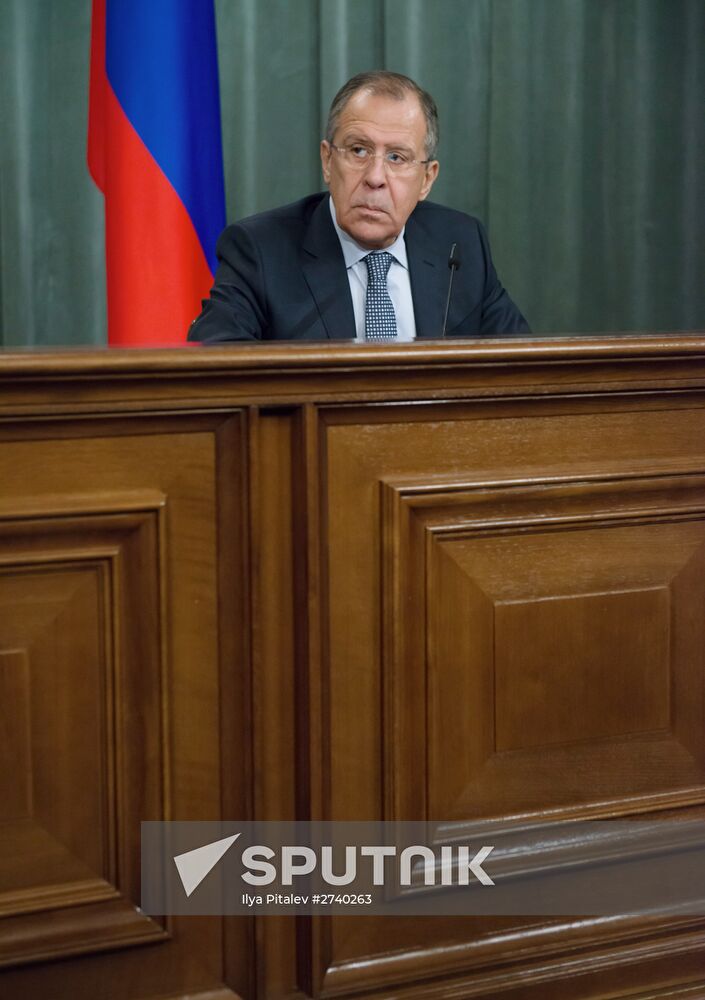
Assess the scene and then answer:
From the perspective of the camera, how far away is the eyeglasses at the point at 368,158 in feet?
8.35

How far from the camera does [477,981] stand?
1357 millimetres

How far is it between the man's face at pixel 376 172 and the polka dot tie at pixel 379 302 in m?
0.03

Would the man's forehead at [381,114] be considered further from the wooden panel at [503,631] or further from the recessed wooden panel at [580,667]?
the recessed wooden panel at [580,667]

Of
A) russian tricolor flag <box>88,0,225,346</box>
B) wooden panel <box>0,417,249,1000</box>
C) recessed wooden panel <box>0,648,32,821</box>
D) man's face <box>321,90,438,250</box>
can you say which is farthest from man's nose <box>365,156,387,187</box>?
recessed wooden panel <box>0,648,32,821</box>

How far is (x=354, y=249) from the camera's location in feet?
8.28

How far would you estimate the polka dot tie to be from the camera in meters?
2.46

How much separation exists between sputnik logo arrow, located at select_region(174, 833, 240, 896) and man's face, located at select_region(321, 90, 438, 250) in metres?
1.55

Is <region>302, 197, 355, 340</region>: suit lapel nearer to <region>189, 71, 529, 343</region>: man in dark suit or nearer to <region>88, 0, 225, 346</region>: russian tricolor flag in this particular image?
<region>189, 71, 529, 343</region>: man in dark suit

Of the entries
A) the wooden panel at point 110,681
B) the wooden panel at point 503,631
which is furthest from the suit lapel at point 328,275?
the wooden panel at point 110,681

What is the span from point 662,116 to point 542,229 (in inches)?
23.8

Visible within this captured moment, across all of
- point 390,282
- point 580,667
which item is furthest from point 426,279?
point 580,667

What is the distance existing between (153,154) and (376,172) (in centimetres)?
75

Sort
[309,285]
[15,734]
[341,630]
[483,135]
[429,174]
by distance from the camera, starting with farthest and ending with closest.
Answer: [483,135]
[429,174]
[309,285]
[341,630]
[15,734]

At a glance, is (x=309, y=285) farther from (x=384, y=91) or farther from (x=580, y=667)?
(x=580, y=667)
